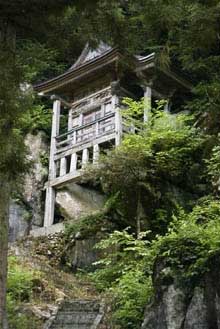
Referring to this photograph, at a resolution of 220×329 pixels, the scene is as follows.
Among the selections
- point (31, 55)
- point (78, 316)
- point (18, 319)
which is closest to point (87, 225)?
point (78, 316)

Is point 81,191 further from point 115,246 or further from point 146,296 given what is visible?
point 146,296

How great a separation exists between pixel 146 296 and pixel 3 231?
268 centimetres

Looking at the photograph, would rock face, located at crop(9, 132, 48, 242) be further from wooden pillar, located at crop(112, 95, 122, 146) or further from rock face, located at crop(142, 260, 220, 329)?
rock face, located at crop(142, 260, 220, 329)

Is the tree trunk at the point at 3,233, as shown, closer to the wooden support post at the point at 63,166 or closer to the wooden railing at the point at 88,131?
the wooden railing at the point at 88,131

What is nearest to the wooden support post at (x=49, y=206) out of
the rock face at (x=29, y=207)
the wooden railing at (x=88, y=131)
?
the wooden railing at (x=88, y=131)

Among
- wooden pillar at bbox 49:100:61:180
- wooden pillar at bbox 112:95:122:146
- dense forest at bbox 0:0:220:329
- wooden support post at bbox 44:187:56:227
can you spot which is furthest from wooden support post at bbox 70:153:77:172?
dense forest at bbox 0:0:220:329

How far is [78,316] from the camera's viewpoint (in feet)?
31.7

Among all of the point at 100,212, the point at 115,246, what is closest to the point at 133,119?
the point at 100,212

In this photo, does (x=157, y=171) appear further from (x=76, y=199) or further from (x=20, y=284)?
(x=20, y=284)

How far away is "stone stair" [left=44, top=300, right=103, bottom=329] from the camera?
938 centimetres

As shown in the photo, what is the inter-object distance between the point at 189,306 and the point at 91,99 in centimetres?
1142

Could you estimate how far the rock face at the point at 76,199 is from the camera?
55.0 ft

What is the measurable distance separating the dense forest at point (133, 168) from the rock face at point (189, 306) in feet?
0.04

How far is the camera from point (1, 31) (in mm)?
6602
